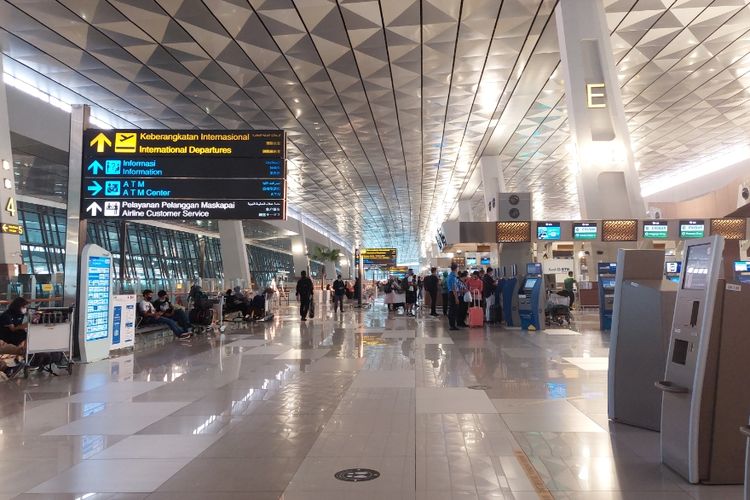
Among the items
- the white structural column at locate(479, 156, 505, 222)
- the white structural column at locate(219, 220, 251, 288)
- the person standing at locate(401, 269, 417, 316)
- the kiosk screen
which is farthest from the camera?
the white structural column at locate(219, 220, 251, 288)

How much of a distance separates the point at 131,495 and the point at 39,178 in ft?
68.4

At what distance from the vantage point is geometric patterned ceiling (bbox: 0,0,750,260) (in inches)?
481

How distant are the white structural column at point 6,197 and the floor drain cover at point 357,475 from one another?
12.3m

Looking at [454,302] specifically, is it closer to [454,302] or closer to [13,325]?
[454,302]

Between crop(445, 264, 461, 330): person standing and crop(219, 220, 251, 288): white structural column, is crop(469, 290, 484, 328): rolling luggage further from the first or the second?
crop(219, 220, 251, 288): white structural column

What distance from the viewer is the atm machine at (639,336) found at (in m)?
4.77

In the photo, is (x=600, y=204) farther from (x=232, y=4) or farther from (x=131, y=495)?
(x=131, y=495)

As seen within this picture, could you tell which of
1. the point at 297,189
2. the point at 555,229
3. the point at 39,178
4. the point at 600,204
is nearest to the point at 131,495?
the point at 600,204

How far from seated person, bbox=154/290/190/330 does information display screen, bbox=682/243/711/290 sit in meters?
12.0

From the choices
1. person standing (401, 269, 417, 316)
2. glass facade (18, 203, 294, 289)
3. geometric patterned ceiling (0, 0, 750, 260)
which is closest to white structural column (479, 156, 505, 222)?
geometric patterned ceiling (0, 0, 750, 260)

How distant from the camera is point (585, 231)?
15.1m

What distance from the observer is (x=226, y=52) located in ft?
45.6

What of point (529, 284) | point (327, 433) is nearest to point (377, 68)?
point (529, 284)

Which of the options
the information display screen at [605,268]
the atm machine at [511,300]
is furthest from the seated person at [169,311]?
the information display screen at [605,268]
